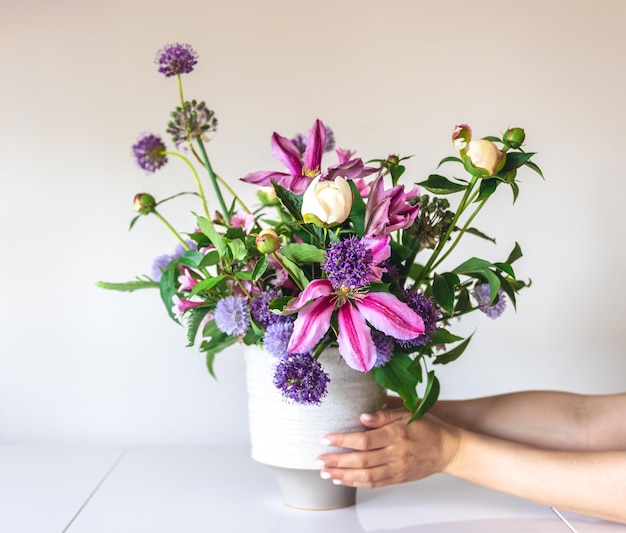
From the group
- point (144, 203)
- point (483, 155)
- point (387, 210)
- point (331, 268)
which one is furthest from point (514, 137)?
point (144, 203)

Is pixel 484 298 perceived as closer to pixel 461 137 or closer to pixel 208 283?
pixel 461 137

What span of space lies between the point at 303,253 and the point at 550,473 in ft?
1.58

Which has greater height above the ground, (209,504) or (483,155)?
(483,155)

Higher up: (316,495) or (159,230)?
(159,230)

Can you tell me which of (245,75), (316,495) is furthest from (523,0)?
(316,495)

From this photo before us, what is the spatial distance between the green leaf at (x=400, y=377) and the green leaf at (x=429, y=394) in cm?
2

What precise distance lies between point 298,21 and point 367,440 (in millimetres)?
942

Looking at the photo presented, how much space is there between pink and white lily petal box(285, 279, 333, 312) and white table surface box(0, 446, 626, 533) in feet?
1.22

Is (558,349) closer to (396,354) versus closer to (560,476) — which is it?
(560,476)

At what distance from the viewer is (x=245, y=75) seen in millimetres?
1652

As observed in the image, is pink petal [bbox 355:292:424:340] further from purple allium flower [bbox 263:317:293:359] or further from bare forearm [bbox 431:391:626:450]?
bare forearm [bbox 431:391:626:450]

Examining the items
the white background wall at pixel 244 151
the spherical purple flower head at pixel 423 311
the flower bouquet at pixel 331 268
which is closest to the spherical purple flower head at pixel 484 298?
the flower bouquet at pixel 331 268

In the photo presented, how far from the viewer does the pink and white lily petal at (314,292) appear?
89 centimetres

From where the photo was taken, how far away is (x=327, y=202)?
2.89 ft
